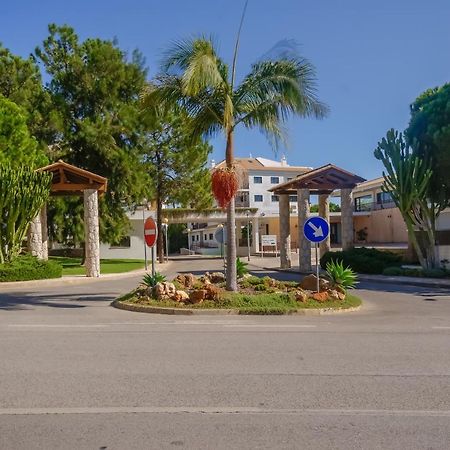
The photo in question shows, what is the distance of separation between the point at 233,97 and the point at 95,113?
2335 centimetres

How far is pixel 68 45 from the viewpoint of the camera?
36812mm

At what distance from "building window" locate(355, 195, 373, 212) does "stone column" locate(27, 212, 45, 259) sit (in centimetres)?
4353

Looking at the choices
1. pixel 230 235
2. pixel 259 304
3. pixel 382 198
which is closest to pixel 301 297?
pixel 259 304

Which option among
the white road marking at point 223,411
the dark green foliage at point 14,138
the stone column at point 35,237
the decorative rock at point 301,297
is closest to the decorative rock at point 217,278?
the decorative rock at point 301,297

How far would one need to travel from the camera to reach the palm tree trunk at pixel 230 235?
49.4ft

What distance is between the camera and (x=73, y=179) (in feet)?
88.4

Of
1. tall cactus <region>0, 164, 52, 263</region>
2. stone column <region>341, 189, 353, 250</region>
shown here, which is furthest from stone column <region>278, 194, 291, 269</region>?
tall cactus <region>0, 164, 52, 263</region>

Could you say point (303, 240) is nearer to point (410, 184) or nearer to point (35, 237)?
point (410, 184)

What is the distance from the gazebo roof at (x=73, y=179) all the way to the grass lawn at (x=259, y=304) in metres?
13.0

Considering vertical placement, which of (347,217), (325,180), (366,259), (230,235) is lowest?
(366,259)

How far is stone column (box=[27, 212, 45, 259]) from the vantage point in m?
27.0

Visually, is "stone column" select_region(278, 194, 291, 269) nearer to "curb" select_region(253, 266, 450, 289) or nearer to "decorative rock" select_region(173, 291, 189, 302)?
"curb" select_region(253, 266, 450, 289)

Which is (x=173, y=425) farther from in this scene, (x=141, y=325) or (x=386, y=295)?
(x=386, y=295)

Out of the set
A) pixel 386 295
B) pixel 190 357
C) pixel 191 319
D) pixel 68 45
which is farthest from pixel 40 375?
pixel 68 45
